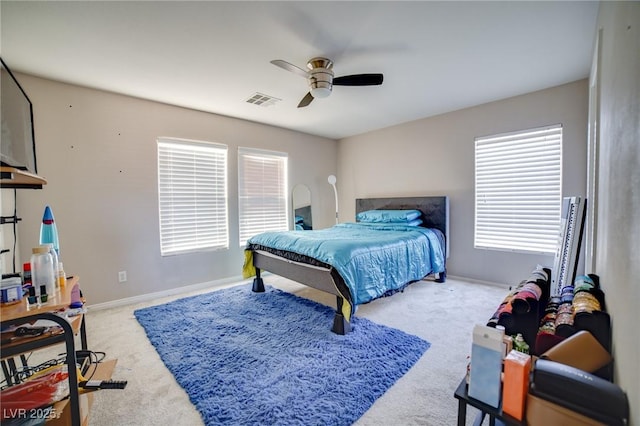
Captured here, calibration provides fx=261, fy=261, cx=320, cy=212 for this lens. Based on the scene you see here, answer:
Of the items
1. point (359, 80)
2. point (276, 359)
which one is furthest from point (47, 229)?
point (359, 80)

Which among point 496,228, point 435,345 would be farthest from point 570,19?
point 435,345

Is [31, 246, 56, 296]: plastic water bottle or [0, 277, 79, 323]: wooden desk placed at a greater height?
[31, 246, 56, 296]: plastic water bottle

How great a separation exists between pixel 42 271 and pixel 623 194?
2.41 m

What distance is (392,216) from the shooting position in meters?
3.93

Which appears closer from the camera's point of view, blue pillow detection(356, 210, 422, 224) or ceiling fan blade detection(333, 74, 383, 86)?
ceiling fan blade detection(333, 74, 383, 86)

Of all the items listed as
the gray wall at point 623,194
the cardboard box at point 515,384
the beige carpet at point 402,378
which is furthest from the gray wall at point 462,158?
the cardboard box at point 515,384

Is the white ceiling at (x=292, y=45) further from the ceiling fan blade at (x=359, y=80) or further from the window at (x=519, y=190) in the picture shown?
the window at (x=519, y=190)

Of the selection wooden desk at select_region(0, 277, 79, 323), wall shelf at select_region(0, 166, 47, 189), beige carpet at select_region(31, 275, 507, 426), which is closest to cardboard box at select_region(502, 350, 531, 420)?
beige carpet at select_region(31, 275, 507, 426)

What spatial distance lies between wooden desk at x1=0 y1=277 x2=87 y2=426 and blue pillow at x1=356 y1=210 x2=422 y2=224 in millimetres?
3522

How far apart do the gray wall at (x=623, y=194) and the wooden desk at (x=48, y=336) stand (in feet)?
6.20

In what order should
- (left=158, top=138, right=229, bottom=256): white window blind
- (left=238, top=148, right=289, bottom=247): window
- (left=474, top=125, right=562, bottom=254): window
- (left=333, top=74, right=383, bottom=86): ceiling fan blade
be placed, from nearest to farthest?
(left=333, top=74, right=383, bottom=86): ceiling fan blade
(left=474, top=125, right=562, bottom=254): window
(left=158, top=138, right=229, bottom=256): white window blind
(left=238, top=148, right=289, bottom=247): window

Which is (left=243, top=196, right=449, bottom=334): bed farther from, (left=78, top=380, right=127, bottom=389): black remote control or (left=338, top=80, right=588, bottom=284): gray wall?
(left=78, top=380, right=127, bottom=389): black remote control

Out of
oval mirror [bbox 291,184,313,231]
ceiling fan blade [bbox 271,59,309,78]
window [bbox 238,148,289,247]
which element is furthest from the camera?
oval mirror [bbox 291,184,313,231]

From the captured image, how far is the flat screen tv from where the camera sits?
1717 millimetres
